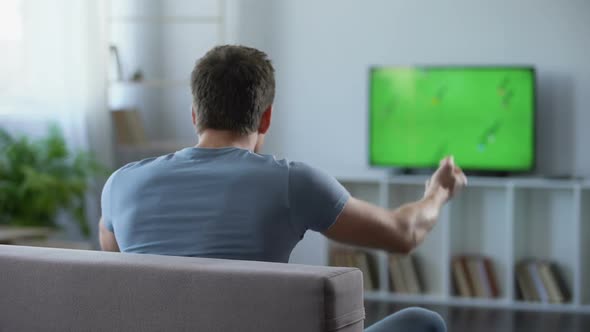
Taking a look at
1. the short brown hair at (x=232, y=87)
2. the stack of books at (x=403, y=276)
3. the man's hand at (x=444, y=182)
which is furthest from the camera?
the stack of books at (x=403, y=276)

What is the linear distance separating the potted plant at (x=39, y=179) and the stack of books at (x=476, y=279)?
212 cm

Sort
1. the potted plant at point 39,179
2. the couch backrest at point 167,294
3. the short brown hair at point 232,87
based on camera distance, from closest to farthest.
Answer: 1. the couch backrest at point 167,294
2. the short brown hair at point 232,87
3. the potted plant at point 39,179

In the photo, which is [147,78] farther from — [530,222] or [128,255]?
[128,255]

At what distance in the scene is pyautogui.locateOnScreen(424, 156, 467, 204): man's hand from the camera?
2254 mm

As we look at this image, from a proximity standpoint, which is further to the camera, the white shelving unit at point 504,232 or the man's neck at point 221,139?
the white shelving unit at point 504,232

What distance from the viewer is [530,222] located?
18.0 feet

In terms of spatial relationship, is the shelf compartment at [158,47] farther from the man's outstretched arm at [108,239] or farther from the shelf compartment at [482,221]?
the man's outstretched arm at [108,239]

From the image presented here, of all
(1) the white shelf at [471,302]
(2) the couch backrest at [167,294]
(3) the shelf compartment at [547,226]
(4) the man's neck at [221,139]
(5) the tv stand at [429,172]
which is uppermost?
(4) the man's neck at [221,139]

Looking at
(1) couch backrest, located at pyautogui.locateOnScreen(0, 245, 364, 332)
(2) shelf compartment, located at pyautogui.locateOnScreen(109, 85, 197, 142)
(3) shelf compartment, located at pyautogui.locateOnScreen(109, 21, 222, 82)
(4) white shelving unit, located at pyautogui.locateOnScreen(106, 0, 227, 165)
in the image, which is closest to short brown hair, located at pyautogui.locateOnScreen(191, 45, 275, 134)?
(1) couch backrest, located at pyautogui.locateOnScreen(0, 245, 364, 332)

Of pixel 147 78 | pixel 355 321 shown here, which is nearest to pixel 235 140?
pixel 355 321

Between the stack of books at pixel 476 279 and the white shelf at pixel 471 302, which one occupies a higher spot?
the stack of books at pixel 476 279

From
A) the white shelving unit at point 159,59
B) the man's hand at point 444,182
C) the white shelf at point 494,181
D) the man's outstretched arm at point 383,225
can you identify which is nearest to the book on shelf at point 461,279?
the white shelf at point 494,181

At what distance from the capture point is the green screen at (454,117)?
5367 millimetres

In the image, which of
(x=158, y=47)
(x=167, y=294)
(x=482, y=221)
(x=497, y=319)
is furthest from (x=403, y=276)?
(x=167, y=294)
